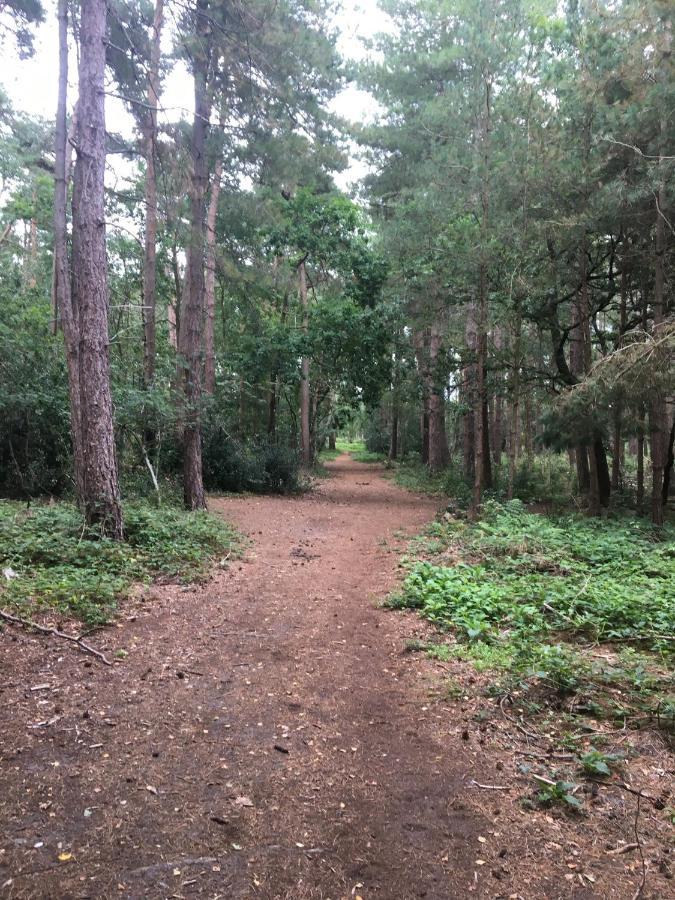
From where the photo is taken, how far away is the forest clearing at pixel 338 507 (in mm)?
2842

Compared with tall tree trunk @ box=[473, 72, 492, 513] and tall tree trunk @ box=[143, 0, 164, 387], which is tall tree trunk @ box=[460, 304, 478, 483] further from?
tall tree trunk @ box=[143, 0, 164, 387]

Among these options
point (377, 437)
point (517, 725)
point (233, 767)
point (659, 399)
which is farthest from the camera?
point (377, 437)

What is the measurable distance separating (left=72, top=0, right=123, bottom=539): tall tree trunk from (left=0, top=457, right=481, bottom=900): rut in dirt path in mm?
2249

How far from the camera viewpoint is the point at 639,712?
3781 millimetres

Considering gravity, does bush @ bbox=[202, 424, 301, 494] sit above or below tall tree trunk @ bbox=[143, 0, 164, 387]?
below

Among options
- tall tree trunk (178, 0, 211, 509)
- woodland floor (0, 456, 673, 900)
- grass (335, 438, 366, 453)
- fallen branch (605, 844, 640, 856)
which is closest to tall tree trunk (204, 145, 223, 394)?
tall tree trunk (178, 0, 211, 509)

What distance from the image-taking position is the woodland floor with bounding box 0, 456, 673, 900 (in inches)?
97.3

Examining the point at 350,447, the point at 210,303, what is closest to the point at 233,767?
the point at 210,303

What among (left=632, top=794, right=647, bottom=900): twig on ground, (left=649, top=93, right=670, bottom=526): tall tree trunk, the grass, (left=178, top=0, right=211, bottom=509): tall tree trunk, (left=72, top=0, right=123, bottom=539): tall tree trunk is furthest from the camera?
the grass

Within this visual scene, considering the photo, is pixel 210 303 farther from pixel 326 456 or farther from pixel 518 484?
pixel 326 456

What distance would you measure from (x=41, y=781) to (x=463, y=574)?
5.38 meters

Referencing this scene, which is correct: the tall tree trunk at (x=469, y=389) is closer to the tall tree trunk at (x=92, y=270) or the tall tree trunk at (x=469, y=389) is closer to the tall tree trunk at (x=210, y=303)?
the tall tree trunk at (x=210, y=303)

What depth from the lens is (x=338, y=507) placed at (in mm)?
15508

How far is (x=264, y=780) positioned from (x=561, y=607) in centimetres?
384
